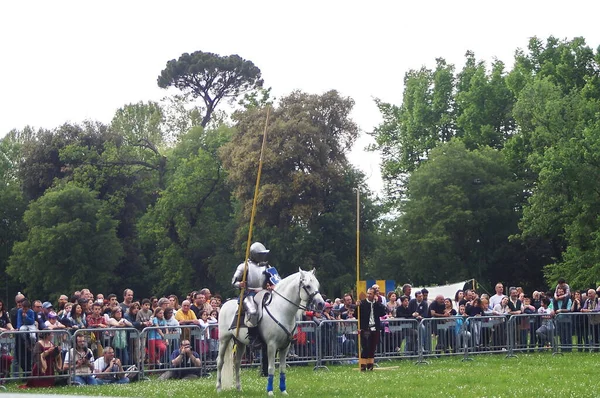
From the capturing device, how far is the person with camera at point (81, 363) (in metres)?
20.8

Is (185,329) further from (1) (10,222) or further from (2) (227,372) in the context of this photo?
(1) (10,222)

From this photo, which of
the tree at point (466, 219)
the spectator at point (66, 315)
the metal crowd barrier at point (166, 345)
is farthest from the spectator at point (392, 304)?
the tree at point (466, 219)

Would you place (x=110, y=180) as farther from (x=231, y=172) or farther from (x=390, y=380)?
(x=390, y=380)

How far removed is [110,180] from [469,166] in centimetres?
2418

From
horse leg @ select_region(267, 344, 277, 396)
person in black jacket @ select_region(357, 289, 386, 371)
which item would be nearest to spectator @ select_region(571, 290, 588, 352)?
person in black jacket @ select_region(357, 289, 386, 371)

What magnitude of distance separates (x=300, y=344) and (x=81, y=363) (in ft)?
20.5

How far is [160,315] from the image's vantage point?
76.8 feet

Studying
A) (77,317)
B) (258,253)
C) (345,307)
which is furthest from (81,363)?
(345,307)

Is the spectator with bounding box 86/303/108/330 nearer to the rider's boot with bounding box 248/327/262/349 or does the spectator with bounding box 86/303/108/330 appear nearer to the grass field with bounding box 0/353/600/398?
the grass field with bounding box 0/353/600/398

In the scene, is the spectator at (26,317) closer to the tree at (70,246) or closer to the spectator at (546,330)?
the spectator at (546,330)

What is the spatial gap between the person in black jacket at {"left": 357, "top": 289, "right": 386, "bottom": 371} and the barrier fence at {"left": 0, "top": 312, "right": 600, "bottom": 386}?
4.09 feet

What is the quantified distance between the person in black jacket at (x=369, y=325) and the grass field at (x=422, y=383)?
506 millimetres

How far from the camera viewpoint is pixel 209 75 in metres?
83.9

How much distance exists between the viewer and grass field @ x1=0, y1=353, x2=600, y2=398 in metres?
17.4
